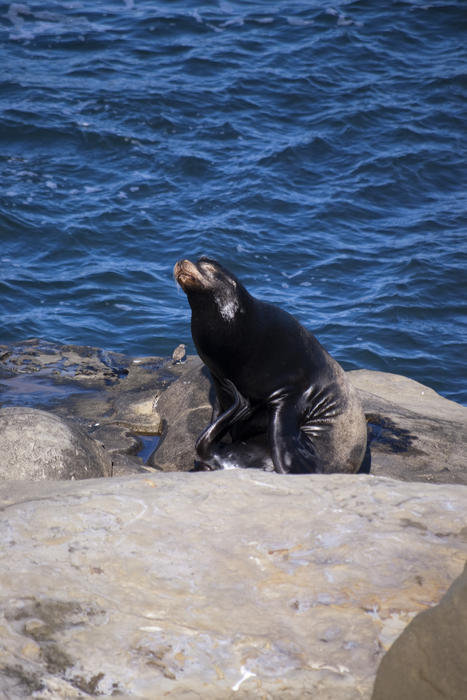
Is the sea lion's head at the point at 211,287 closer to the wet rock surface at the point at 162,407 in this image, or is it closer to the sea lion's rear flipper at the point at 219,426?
the sea lion's rear flipper at the point at 219,426

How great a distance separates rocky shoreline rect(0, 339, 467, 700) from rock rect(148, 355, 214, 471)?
6.56 feet

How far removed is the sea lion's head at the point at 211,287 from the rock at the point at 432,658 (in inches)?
118

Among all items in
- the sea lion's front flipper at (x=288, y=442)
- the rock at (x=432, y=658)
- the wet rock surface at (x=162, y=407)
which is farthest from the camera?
the wet rock surface at (x=162, y=407)

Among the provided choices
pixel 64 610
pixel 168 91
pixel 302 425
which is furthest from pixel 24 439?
pixel 168 91

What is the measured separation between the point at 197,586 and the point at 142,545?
332 millimetres

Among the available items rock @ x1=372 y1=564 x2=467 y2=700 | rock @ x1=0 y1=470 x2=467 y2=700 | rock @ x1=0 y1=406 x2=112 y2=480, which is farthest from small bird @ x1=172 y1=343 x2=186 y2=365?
rock @ x1=372 y1=564 x2=467 y2=700

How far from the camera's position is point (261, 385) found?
5.52m

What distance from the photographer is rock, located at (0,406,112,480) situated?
498 centimetres

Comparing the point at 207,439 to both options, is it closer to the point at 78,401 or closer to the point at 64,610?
the point at 78,401

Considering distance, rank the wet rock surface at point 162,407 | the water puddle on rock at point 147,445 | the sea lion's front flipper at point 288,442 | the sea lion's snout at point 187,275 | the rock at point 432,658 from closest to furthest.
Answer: the rock at point 432,658, the sea lion's front flipper at point 288,442, the sea lion's snout at point 187,275, the wet rock surface at point 162,407, the water puddle on rock at point 147,445

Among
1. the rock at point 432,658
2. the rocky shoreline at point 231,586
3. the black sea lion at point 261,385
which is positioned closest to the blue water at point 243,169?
the black sea lion at point 261,385

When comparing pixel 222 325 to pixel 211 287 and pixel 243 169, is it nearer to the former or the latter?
pixel 211 287

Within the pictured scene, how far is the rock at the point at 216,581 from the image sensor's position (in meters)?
2.69

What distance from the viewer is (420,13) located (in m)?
17.7
